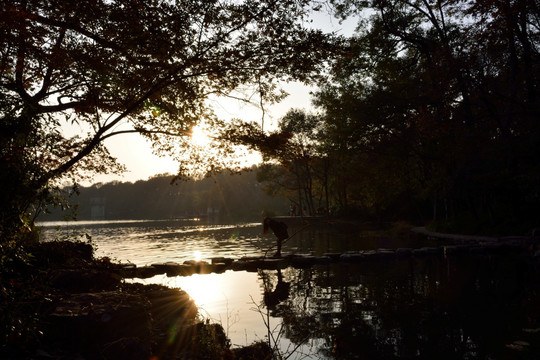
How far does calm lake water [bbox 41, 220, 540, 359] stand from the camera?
5.91 meters

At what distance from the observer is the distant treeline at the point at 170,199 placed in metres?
102

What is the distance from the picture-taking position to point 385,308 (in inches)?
316

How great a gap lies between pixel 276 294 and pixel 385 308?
2674 mm

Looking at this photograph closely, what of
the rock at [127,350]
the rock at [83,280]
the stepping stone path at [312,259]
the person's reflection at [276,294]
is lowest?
the person's reflection at [276,294]

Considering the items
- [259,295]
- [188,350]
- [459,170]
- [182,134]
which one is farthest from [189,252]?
[188,350]

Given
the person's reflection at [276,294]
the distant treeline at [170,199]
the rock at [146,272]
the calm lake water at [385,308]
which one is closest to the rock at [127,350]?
the calm lake water at [385,308]

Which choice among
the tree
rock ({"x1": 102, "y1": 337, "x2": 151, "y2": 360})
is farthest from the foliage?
rock ({"x1": 102, "y1": 337, "x2": 151, "y2": 360})

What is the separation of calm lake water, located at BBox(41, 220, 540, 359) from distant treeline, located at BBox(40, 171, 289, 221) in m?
83.3

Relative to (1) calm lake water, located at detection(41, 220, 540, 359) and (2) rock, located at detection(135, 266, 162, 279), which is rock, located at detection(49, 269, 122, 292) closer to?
(1) calm lake water, located at detection(41, 220, 540, 359)

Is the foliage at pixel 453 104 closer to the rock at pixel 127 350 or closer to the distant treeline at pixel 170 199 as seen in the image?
the rock at pixel 127 350

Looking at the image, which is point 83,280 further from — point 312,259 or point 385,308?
point 312,259

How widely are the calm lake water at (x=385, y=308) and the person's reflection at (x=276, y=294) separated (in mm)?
26

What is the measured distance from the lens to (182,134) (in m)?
11.7

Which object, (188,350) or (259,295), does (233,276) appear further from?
(188,350)
